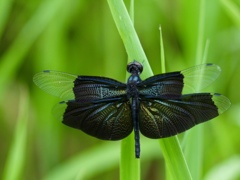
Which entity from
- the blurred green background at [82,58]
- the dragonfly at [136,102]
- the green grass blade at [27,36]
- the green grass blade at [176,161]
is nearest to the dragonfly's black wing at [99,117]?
the dragonfly at [136,102]

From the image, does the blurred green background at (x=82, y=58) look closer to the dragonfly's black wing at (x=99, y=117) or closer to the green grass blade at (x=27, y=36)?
the green grass blade at (x=27, y=36)

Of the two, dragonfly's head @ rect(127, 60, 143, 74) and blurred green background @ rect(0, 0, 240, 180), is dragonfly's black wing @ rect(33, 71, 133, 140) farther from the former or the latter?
blurred green background @ rect(0, 0, 240, 180)

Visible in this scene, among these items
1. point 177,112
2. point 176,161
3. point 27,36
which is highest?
point 27,36

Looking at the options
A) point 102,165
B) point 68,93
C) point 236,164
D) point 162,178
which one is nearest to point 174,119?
point 68,93

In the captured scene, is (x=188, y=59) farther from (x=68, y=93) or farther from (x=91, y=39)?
(x=68, y=93)

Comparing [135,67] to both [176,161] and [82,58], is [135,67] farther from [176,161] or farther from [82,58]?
[82,58]

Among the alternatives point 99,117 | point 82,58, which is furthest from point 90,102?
point 82,58

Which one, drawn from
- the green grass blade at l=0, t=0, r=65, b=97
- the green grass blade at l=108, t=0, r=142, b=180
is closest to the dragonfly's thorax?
the green grass blade at l=108, t=0, r=142, b=180
